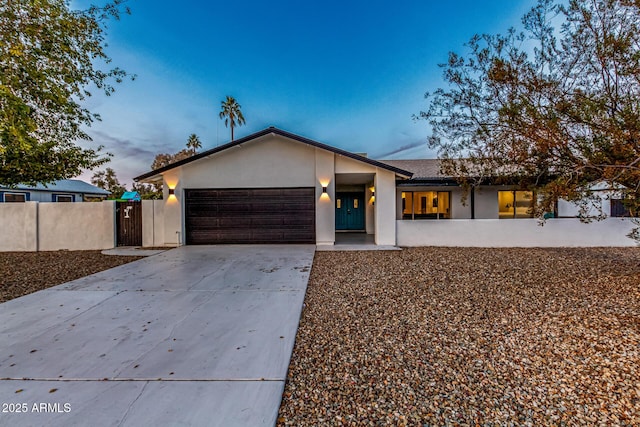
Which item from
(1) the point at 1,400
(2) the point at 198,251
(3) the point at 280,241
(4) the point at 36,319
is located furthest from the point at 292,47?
(1) the point at 1,400

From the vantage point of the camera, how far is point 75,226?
1047 cm

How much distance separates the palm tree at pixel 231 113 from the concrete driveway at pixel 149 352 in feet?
99.2

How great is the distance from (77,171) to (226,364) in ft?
24.0

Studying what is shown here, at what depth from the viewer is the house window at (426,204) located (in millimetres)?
14406

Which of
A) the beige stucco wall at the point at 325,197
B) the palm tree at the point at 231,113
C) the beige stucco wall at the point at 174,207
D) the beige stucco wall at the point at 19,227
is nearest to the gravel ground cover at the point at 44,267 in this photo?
the beige stucco wall at the point at 19,227

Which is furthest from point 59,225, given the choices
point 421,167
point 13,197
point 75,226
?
point 421,167

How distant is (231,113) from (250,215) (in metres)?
26.1

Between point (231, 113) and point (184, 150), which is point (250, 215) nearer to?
point (231, 113)

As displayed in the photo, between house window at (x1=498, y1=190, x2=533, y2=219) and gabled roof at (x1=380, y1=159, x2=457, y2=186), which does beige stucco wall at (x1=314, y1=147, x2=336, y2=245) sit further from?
house window at (x1=498, y1=190, x2=533, y2=219)

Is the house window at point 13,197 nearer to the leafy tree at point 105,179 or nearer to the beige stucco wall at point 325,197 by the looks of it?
the beige stucco wall at point 325,197

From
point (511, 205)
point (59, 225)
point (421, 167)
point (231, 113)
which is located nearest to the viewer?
point (59, 225)

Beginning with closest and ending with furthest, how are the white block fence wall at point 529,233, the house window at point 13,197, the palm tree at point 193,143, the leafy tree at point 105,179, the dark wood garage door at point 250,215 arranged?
the white block fence wall at point 529,233
the dark wood garage door at point 250,215
the house window at point 13,197
the palm tree at point 193,143
the leafy tree at point 105,179

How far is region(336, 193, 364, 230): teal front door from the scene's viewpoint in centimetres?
1514

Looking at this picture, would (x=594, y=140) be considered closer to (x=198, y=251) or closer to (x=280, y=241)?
(x=280, y=241)
